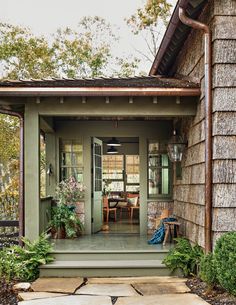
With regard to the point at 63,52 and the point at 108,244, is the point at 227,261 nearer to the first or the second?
the point at 108,244

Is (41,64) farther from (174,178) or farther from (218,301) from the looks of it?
(218,301)

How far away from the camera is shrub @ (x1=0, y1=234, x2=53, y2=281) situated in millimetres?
5316

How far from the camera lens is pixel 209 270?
4.57m

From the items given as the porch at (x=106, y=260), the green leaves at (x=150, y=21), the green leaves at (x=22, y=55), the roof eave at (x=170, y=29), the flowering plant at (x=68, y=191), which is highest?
the green leaves at (x=150, y=21)

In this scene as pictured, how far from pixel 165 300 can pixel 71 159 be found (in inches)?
175

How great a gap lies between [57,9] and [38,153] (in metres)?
18.9

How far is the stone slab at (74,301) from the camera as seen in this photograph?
429 cm

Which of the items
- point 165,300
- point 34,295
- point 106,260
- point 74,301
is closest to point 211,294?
point 165,300

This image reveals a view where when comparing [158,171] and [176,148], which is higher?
[176,148]

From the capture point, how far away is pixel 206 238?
4.98 meters

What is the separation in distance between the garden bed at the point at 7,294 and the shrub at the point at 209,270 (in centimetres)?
219

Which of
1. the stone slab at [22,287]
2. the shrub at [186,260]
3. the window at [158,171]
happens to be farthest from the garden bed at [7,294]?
the window at [158,171]

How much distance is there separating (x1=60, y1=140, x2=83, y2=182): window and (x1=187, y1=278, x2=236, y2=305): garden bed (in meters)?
3.72

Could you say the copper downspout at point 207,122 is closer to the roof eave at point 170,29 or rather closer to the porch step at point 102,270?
the roof eave at point 170,29
